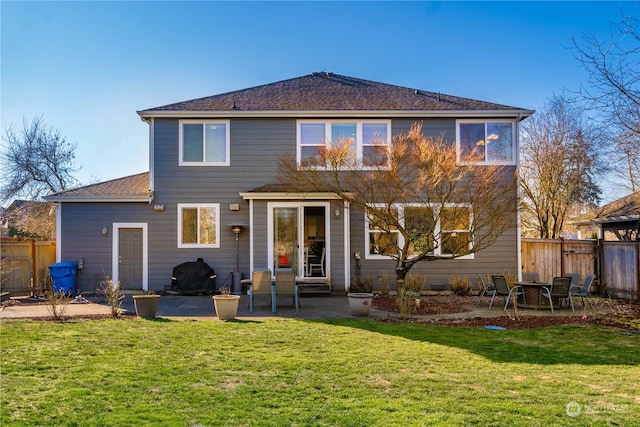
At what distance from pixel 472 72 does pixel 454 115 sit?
6.58ft

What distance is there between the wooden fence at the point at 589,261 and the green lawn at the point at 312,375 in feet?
20.9

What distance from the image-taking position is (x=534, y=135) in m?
24.9

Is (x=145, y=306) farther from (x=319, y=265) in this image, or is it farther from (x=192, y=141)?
(x=192, y=141)

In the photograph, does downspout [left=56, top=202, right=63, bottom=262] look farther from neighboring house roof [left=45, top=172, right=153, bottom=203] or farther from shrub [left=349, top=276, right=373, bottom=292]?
shrub [left=349, top=276, right=373, bottom=292]

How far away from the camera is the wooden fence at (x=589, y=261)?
1451 cm

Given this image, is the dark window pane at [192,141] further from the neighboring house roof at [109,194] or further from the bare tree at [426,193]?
the bare tree at [426,193]

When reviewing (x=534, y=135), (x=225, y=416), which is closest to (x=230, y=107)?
(x=225, y=416)

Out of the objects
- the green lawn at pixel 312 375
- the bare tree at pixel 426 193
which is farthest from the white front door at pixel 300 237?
the green lawn at pixel 312 375

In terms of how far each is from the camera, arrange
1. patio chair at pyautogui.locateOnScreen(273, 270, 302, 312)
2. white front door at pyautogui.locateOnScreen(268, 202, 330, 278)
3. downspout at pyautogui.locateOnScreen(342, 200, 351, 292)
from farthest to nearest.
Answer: white front door at pyautogui.locateOnScreen(268, 202, 330, 278), downspout at pyautogui.locateOnScreen(342, 200, 351, 292), patio chair at pyautogui.locateOnScreen(273, 270, 302, 312)

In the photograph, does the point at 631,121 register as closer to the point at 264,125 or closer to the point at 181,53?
the point at 264,125

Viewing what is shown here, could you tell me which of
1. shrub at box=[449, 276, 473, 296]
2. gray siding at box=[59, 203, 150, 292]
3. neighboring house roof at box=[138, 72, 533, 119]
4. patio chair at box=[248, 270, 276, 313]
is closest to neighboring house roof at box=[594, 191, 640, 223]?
shrub at box=[449, 276, 473, 296]

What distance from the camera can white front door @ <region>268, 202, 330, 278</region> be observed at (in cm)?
1515

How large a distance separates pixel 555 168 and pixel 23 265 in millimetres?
22744

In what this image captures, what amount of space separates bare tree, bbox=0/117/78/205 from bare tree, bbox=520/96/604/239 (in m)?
25.9
